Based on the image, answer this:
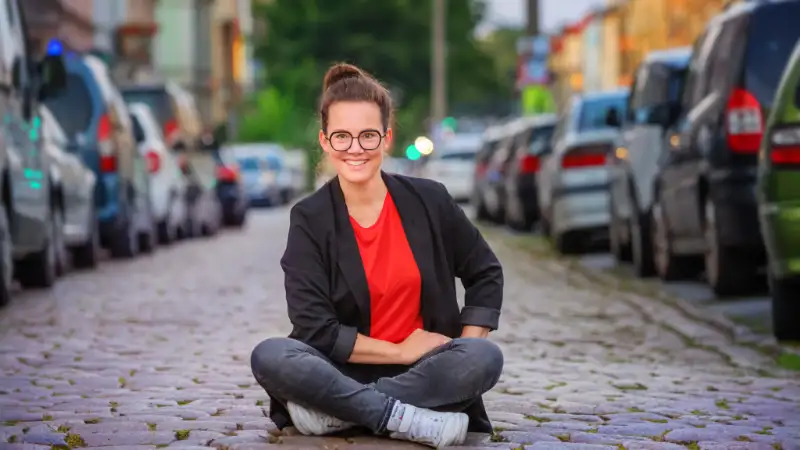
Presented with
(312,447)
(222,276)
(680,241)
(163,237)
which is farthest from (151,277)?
(312,447)

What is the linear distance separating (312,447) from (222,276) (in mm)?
11926

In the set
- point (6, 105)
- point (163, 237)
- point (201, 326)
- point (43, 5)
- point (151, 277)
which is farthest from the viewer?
point (43, 5)

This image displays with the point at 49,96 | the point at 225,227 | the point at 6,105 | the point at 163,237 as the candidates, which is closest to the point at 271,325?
the point at 6,105

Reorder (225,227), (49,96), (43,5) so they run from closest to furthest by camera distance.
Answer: (49,96) → (225,227) → (43,5)

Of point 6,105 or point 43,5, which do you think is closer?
point 6,105

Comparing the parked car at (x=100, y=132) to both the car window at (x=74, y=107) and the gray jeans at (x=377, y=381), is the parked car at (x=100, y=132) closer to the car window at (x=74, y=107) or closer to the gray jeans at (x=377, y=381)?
the car window at (x=74, y=107)

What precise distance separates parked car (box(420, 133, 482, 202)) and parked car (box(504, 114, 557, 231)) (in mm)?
15548

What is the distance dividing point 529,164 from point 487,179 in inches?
308

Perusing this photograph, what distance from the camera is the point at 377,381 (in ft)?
21.9

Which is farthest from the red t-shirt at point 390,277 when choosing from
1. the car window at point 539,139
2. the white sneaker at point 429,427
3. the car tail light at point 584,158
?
the car window at point 539,139

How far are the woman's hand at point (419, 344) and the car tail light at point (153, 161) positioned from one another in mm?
→ 16880

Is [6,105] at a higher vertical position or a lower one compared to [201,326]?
higher

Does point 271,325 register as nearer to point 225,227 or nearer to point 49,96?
point 49,96

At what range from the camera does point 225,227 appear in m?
34.7
